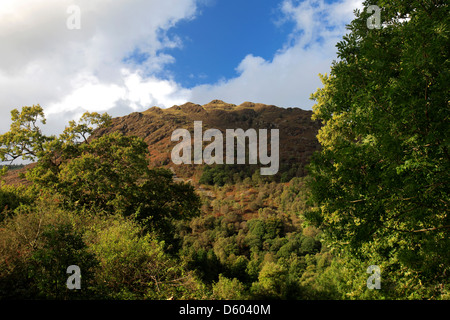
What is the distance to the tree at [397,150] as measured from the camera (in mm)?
5008

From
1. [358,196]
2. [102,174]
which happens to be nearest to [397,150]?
[358,196]

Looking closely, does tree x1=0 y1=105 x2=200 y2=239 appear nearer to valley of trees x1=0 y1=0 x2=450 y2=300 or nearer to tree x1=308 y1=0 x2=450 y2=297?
valley of trees x1=0 y1=0 x2=450 y2=300

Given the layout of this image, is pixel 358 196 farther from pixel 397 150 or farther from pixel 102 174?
pixel 102 174

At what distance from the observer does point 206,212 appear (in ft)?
383

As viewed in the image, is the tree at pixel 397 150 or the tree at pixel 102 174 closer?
the tree at pixel 397 150

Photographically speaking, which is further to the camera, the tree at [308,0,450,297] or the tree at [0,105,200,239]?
the tree at [0,105,200,239]

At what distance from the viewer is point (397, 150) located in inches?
198

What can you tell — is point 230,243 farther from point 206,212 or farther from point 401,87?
point 401,87

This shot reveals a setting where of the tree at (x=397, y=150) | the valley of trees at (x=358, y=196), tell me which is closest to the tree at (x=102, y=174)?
the valley of trees at (x=358, y=196)

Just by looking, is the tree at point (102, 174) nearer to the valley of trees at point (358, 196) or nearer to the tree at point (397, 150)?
the valley of trees at point (358, 196)

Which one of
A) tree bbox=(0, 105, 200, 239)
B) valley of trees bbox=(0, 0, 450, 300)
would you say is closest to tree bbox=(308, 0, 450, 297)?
valley of trees bbox=(0, 0, 450, 300)

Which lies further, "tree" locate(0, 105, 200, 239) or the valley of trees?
"tree" locate(0, 105, 200, 239)

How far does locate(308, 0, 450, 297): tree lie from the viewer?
5.01m
